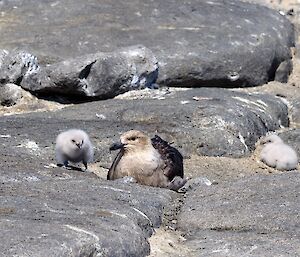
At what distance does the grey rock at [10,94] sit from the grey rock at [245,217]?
4483mm

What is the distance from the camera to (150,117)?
948 centimetres

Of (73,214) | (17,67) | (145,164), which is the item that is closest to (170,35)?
(17,67)

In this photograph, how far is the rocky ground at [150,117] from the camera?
5281 millimetres

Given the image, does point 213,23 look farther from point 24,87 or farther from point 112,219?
point 112,219

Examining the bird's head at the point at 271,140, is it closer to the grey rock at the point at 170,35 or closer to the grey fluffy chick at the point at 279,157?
the grey fluffy chick at the point at 279,157

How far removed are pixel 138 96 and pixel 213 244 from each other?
5.88 metres

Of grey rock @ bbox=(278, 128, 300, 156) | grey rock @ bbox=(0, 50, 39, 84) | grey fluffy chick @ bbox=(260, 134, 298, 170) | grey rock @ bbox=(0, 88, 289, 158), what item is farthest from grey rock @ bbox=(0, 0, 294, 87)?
grey fluffy chick @ bbox=(260, 134, 298, 170)

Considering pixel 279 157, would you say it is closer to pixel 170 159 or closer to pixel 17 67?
pixel 170 159

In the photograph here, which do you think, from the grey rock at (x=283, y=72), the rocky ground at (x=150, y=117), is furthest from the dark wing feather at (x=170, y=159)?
the grey rock at (x=283, y=72)

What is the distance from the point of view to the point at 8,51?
37.7 feet

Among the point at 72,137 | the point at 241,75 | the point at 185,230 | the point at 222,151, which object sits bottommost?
the point at 241,75

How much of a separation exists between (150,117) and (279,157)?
1413mm

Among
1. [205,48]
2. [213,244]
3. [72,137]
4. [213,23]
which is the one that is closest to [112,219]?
[213,244]

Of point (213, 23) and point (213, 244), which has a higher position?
point (213, 244)
